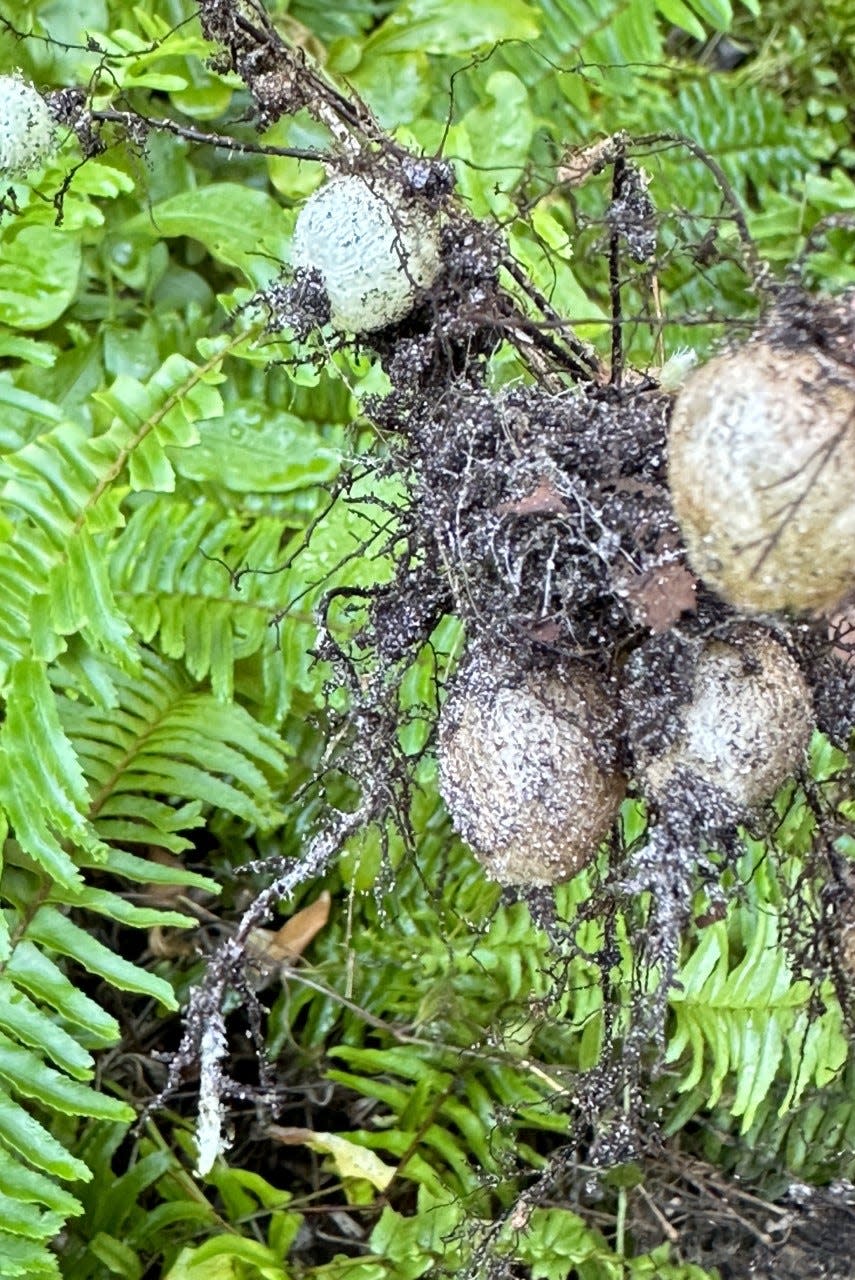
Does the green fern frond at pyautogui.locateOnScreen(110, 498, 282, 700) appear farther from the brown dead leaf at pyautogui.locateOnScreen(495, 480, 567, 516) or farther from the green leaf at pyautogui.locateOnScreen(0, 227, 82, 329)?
the brown dead leaf at pyautogui.locateOnScreen(495, 480, 567, 516)

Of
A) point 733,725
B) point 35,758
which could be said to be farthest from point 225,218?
point 733,725

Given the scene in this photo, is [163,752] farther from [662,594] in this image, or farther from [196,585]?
[662,594]

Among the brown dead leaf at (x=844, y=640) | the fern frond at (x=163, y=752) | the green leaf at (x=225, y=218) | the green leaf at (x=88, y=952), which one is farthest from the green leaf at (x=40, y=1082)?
the green leaf at (x=225, y=218)

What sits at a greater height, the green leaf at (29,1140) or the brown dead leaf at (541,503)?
the brown dead leaf at (541,503)

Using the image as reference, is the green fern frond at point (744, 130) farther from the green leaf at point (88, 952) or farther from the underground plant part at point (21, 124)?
the green leaf at point (88, 952)

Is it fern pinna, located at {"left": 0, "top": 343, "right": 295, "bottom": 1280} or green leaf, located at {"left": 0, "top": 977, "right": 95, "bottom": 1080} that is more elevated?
fern pinna, located at {"left": 0, "top": 343, "right": 295, "bottom": 1280}

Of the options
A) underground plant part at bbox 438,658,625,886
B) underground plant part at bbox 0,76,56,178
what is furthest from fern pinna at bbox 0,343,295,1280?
underground plant part at bbox 438,658,625,886
